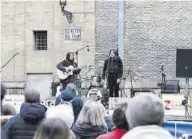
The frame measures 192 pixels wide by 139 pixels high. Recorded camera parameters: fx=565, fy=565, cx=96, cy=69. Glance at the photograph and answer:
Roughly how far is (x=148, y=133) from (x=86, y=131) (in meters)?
2.28

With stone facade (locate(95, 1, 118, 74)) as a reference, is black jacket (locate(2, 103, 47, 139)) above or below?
below

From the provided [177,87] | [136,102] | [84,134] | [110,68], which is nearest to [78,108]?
[84,134]

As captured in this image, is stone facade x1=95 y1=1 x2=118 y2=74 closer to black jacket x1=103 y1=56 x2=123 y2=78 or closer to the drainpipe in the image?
the drainpipe

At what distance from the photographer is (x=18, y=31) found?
22.2m

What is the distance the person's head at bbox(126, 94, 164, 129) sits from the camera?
339 centimetres

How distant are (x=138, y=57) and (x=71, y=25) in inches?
113

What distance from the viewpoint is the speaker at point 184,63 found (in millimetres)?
16406

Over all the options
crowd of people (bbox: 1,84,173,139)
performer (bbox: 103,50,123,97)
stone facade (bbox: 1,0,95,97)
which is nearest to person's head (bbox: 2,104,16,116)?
crowd of people (bbox: 1,84,173,139)

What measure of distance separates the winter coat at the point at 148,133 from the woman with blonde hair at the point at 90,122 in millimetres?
2048

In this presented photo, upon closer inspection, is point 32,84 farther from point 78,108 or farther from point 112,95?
point 78,108

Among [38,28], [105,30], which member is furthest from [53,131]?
[38,28]

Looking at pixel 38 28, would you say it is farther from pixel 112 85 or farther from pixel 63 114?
pixel 63 114

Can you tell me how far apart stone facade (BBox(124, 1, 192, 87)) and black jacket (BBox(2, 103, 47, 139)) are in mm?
16346

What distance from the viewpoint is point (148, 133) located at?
332cm
